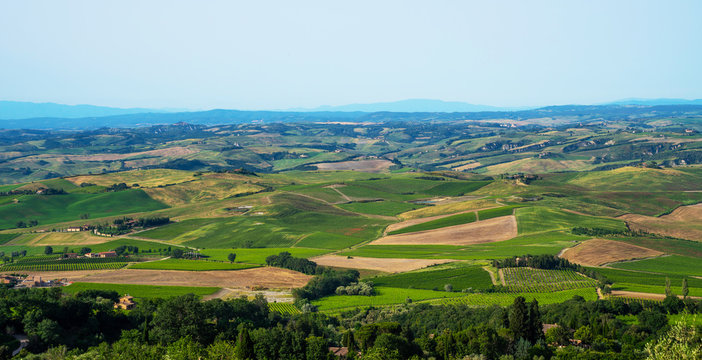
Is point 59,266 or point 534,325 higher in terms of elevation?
point 534,325

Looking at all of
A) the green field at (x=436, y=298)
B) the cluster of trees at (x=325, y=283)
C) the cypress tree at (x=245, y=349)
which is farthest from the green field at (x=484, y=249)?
the cypress tree at (x=245, y=349)

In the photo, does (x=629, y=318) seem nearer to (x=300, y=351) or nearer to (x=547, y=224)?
(x=300, y=351)

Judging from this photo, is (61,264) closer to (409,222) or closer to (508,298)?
(508,298)

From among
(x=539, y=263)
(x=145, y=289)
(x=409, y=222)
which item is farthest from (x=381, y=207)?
(x=145, y=289)

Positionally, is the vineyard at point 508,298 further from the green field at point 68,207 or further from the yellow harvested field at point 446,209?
the green field at point 68,207

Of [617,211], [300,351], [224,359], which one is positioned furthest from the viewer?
[617,211]

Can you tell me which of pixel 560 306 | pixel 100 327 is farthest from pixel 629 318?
pixel 100 327
